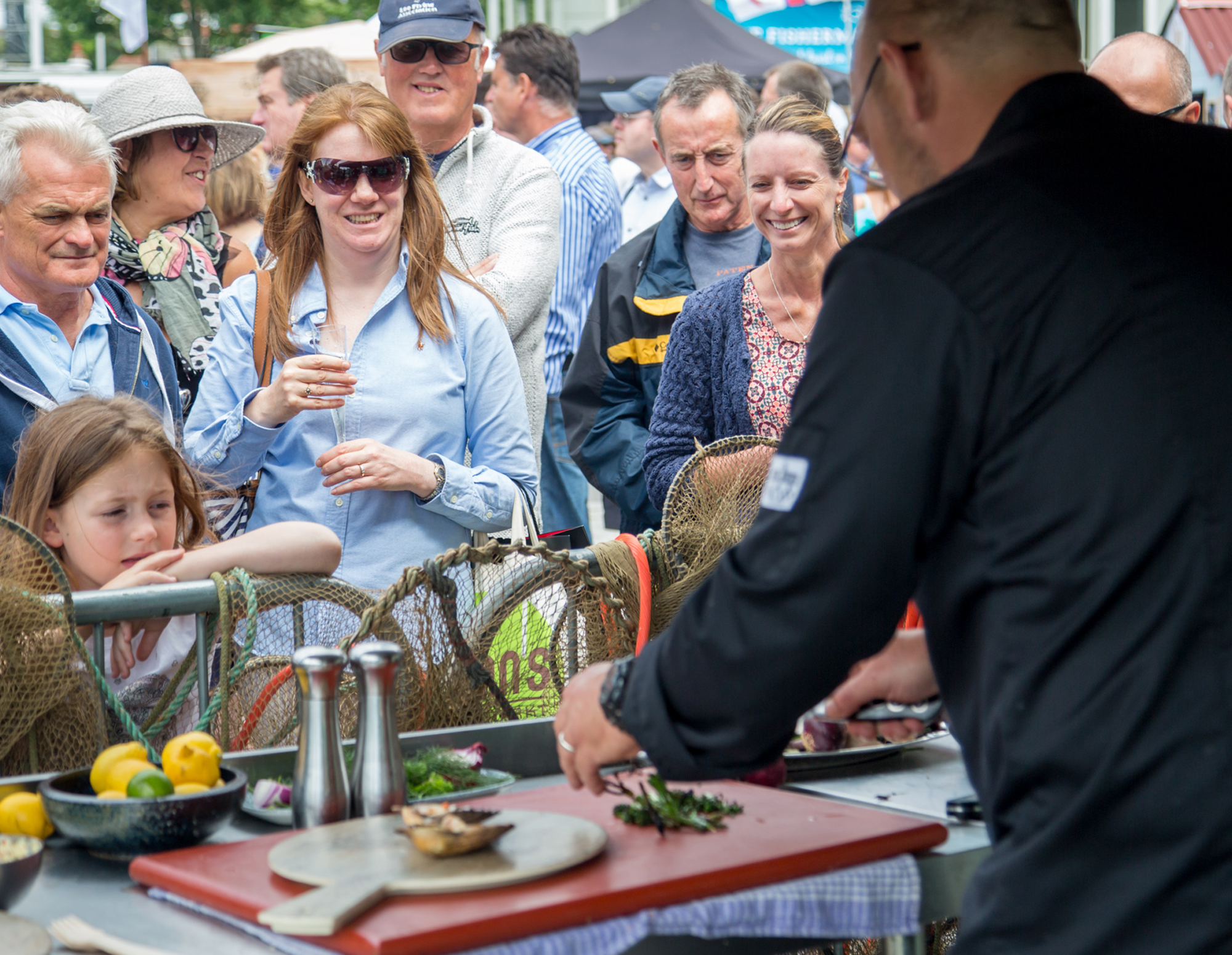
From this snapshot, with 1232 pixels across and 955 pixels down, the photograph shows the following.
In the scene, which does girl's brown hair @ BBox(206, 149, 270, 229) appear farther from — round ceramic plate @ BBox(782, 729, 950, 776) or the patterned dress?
round ceramic plate @ BBox(782, 729, 950, 776)

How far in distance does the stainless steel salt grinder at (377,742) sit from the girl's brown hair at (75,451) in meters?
1.40

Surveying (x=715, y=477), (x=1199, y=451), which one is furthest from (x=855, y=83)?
(x=715, y=477)

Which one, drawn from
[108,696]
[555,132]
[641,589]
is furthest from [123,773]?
[555,132]

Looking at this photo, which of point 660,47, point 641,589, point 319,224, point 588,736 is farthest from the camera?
point 660,47

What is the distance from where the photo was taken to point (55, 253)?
3.76 m

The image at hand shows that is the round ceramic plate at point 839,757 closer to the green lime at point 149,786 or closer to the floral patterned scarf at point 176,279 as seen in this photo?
the green lime at point 149,786

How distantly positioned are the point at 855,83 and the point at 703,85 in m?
3.38

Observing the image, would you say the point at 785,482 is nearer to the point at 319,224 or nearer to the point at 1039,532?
the point at 1039,532

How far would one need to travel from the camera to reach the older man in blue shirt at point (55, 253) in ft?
12.1

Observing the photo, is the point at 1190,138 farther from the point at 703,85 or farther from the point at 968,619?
the point at 703,85

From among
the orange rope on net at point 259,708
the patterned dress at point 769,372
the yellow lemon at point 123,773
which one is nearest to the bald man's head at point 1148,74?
the patterned dress at point 769,372

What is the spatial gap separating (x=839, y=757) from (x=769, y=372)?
192cm

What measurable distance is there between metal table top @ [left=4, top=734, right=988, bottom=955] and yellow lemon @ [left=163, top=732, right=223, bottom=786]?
0.09 meters

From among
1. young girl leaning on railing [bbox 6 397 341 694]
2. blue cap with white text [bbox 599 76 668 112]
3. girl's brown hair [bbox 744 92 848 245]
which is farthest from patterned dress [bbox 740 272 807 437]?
blue cap with white text [bbox 599 76 668 112]
